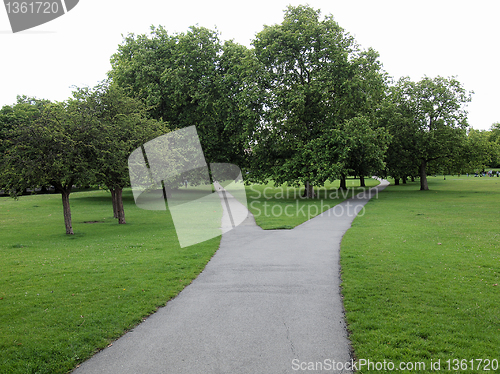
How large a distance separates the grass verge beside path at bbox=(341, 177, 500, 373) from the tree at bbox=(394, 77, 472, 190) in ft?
94.2

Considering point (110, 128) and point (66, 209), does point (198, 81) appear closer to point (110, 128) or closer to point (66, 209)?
point (110, 128)

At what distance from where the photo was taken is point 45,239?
50.1 feet

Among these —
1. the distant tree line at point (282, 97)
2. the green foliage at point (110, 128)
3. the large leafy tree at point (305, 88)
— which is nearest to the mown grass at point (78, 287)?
the green foliage at point (110, 128)

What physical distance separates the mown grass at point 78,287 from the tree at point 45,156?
8.73ft

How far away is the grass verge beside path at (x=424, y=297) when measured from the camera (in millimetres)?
4840

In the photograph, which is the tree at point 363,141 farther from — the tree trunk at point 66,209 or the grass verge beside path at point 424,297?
the tree trunk at point 66,209

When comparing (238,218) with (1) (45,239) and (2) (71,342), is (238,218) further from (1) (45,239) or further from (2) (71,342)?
(2) (71,342)

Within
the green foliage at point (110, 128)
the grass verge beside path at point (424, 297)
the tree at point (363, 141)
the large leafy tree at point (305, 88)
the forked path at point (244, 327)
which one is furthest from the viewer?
the large leafy tree at point (305, 88)

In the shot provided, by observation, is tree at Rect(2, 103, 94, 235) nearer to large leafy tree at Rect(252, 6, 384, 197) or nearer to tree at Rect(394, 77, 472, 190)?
large leafy tree at Rect(252, 6, 384, 197)

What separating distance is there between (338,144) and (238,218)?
13.6m

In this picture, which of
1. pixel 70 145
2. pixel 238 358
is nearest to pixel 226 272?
pixel 238 358

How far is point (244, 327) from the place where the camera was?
18.7 ft

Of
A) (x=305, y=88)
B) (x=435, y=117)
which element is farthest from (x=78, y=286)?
(x=435, y=117)

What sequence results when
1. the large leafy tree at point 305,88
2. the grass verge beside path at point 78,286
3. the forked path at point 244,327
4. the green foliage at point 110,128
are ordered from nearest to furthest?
the forked path at point 244,327, the grass verge beside path at point 78,286, the green foliage at point 110,128, the large leafy tree at point 305,88
